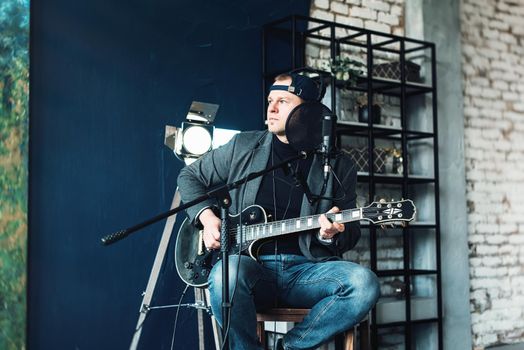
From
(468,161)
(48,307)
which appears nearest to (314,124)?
(48,307)

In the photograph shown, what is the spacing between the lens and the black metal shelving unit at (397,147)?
441 cm

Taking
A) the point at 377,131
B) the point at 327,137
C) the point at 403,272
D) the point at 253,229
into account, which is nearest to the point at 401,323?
the point at 403,272

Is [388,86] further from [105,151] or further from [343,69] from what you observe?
[105,151]

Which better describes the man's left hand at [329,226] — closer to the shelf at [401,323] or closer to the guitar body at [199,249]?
the guitar body at [199,249]

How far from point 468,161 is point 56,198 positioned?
3.06 metres

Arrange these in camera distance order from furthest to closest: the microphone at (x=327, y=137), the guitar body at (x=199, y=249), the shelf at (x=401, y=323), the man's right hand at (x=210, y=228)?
the shelf at (x=401, y=323) → the guitar body at (x=199, y=249) → the man's right hand at (x=210, y=228) → the microphone at (x=327, y=137)

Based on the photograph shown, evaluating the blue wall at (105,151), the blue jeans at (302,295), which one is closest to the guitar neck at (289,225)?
the blue jeans at (302,295)

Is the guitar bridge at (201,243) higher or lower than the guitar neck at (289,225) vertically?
lower

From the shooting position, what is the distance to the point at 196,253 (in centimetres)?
315

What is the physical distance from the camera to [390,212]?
258 centimetres

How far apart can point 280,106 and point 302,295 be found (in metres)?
0.80

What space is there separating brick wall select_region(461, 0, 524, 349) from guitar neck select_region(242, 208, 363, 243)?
2.77 metres

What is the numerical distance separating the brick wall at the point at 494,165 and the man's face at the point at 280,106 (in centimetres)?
256

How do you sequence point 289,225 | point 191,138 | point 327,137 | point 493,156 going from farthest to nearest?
1. point 493,156
2. point 191,138
3. point 289,225
4. point 327,137
